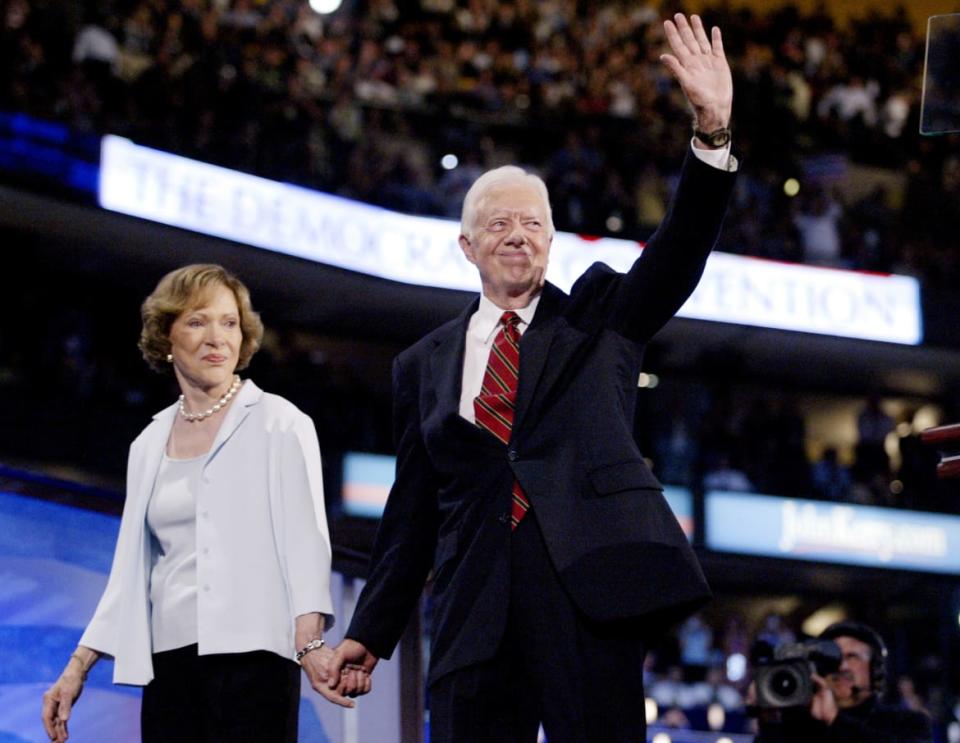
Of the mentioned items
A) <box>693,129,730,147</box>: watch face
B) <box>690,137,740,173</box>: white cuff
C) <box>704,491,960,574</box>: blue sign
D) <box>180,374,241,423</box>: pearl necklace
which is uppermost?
<box>704,491,960,574</box>: blue sign

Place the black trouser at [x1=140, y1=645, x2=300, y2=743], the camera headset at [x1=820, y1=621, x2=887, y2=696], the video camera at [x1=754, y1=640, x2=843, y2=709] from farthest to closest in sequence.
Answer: the camera headset at [x1=820, y1=621, x2=887, y2=696], the video camera at [x1=754, y1=640, x2=843, y2=709], the black trouser at [x1=140, y1=645, x2=300, y2=743]

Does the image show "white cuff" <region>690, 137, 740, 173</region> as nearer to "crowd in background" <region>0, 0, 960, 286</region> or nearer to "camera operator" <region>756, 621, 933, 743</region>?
"camera operator" <region>756, 621, 933, 743</region>

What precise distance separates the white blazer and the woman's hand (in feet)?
0.22

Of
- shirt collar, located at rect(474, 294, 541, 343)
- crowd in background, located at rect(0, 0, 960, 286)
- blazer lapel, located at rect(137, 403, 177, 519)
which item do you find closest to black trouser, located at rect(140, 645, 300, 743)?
blazer lapel, located at rect(137, 403, 177, 519)

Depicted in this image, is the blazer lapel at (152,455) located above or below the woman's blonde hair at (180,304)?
below

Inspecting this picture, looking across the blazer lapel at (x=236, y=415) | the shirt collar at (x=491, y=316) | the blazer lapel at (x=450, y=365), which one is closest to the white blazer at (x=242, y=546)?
the blazer lapel at (x=236, y=415)

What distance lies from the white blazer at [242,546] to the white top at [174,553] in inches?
0.8

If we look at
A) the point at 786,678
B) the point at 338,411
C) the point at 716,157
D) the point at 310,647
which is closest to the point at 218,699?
the point at 310,647

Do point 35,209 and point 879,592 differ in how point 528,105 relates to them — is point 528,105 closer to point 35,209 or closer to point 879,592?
point 35,209

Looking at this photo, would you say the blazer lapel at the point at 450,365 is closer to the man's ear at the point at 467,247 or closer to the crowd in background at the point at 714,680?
the man's ear at the point at 467,247

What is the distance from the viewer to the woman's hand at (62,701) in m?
3.44

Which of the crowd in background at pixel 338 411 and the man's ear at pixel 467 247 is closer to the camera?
the man's ear at pixel 467 247

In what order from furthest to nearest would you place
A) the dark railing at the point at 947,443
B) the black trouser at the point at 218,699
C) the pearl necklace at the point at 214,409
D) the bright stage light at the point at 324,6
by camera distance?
the bright stage light at the point at 324,6 < the pearl necklace at the point at 214,409 < the black trouser at the point at 218,699 < the dark railing at the point at 947,443

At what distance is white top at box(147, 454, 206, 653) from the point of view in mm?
3371
